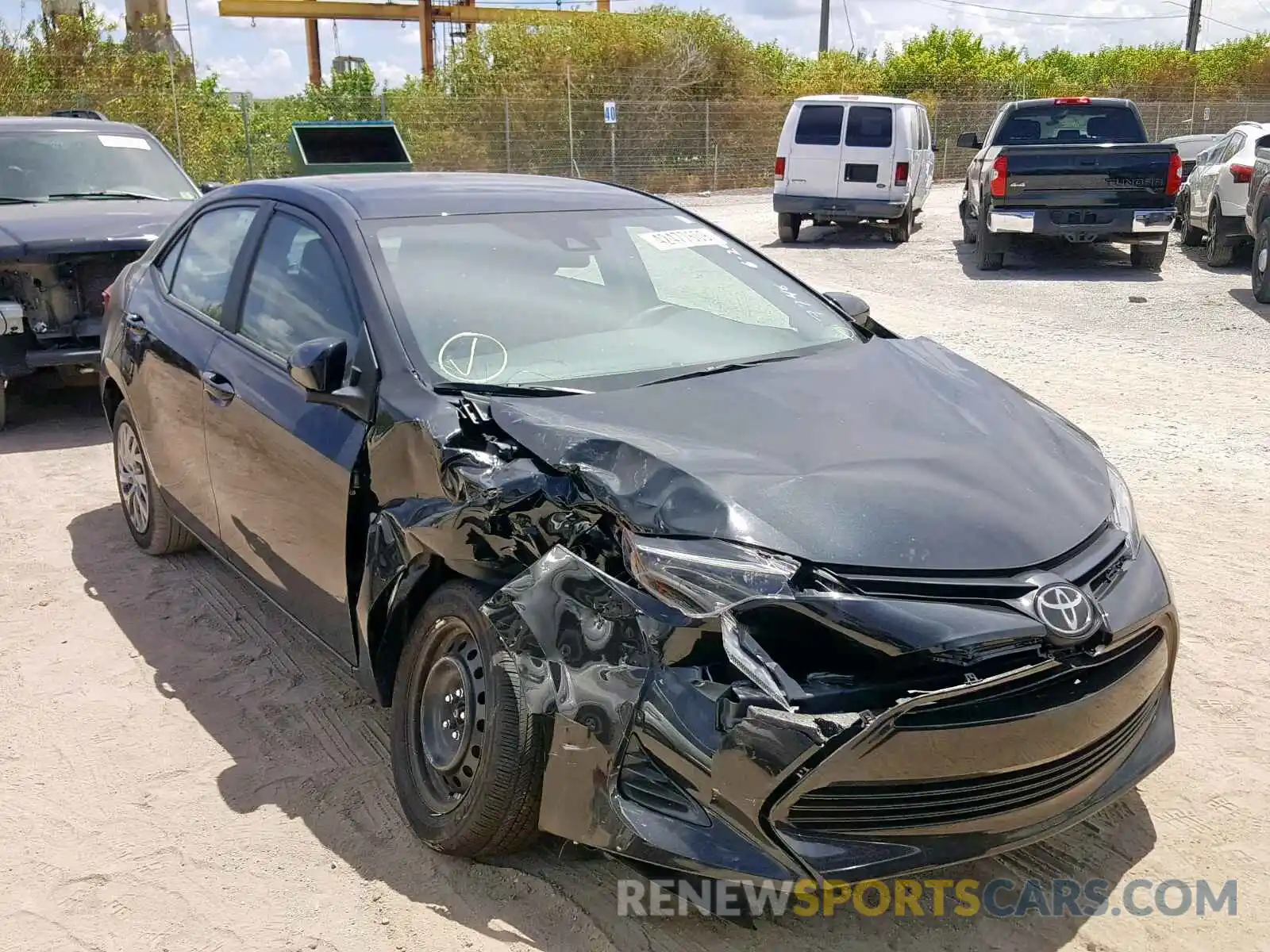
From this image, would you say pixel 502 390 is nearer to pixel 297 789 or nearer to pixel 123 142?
pixel 297 789

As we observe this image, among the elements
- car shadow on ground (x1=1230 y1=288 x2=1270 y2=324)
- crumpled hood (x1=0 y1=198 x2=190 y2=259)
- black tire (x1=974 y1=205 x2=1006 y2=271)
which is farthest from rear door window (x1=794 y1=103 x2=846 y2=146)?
crumpled hood (x1=0 y1=198 x2=190 y2=259)

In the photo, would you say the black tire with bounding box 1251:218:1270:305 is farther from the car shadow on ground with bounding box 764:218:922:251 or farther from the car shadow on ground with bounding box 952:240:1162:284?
the car shadow on ground with bounding box 764:218:922:251

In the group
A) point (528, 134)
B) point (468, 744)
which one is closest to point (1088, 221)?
point (468, 744)

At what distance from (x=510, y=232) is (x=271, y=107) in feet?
98.5

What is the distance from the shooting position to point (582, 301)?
12.8ft

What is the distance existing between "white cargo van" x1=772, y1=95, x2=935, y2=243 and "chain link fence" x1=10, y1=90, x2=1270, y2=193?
8819 millimetres

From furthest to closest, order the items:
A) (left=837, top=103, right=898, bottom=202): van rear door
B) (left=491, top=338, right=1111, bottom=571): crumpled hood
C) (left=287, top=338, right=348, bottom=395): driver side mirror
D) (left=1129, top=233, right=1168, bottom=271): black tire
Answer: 1. (left=837, top=103, right=898, bottom=202): van rear door
2. (left=1129, top=233, right=1168, bottom=271): black tire
3. (left=287, top=338, right=348, bottom=395): driver side mirror
4. (left=491, top=338, right=1111, bottom=571): crumpled hood

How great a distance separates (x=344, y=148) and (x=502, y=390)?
16.5 metres

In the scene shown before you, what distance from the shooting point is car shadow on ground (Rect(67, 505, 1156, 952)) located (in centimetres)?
283

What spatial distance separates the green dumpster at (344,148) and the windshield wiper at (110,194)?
874 cm

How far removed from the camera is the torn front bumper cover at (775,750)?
95.1 inches

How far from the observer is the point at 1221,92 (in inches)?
1650

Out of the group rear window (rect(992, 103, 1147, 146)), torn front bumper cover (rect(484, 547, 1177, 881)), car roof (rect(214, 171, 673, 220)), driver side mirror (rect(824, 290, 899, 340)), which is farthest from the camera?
rear window (rect(992, 103, 1147, 146))

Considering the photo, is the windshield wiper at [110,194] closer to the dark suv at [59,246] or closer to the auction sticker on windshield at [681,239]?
the dark suv at [59,246]
